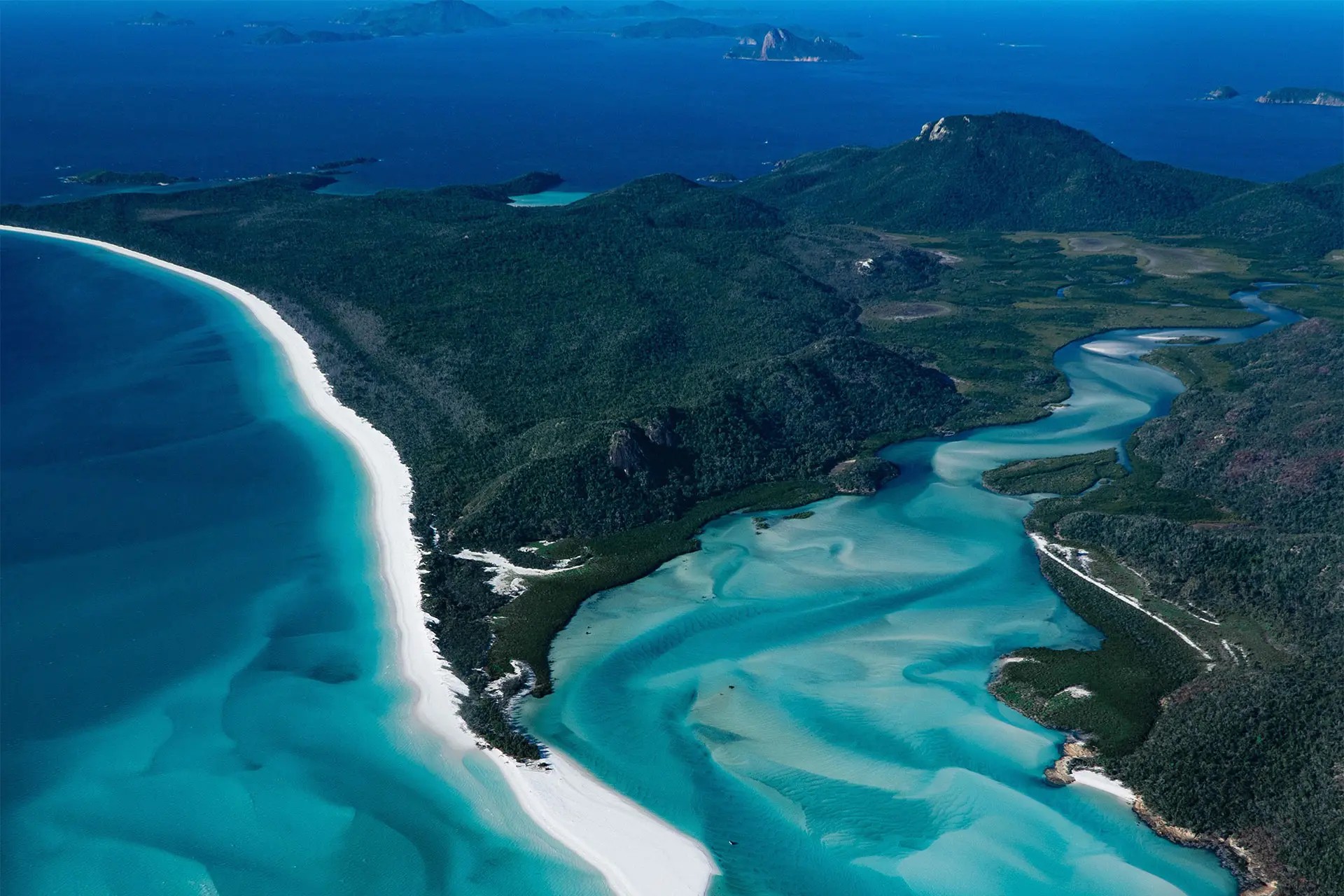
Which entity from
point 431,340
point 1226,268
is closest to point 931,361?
point 431,340

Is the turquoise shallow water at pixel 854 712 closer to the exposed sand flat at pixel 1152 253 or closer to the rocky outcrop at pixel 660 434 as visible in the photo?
the rocky outcrop at pixel 660 434

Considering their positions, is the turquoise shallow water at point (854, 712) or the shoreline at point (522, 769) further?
the turquoise shallow water at point (854, 712)

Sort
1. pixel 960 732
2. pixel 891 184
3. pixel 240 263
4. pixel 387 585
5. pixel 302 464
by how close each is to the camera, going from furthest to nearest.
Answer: pixel 891 184 < pixel 240 263 < pixel 302 464 < pixel 387 585 < pixel 960 732

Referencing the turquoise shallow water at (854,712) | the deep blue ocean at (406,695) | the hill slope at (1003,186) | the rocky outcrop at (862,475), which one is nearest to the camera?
A: the turquoise shallow water at (854,712)

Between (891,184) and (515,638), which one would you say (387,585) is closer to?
(515,638)

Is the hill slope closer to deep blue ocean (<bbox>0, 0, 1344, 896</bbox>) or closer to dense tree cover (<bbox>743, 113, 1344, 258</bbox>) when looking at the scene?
dense tree cover (<bbox>743, 113, 1344, 258</bbox>)

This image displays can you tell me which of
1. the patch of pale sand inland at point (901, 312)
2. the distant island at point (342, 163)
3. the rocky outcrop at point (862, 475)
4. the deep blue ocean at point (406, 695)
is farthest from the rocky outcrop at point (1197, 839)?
the distant island at point (342, 163)

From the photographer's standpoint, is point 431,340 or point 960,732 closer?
point 960,732
